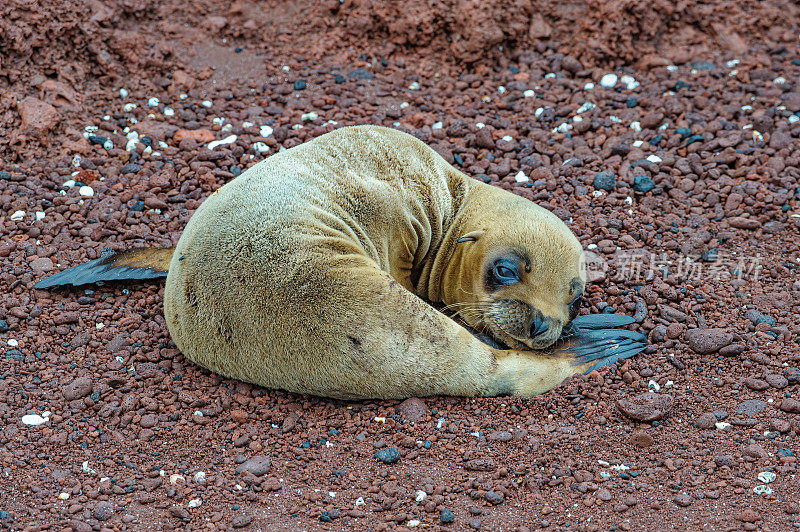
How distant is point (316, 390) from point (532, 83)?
175 inches

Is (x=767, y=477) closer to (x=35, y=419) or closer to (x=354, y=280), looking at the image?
(x=354, y=280)

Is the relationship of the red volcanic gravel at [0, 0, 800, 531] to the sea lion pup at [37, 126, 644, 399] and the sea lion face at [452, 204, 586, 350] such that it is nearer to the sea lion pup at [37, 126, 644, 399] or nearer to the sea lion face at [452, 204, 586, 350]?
the sea lion pup at [37, 126, 644, 399]

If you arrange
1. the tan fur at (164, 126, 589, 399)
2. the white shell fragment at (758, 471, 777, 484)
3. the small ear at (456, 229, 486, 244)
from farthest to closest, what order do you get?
the small ear at (456, 229, 486, 244)
the tan fur at (164, 126, 589, 399)
the white shell fragment at (758, 471, 777, 484)

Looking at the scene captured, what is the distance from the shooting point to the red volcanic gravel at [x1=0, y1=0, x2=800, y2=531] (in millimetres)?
4297

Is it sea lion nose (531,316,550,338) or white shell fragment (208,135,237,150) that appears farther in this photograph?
white shell fragment (208,135,237,150)

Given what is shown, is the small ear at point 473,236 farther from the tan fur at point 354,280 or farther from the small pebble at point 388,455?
the small pebble at point 388,455

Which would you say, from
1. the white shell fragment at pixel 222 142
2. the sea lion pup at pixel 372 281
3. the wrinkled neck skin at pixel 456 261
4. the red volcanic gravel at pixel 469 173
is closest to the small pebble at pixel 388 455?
the red volcanic gravel at pixel 469 173

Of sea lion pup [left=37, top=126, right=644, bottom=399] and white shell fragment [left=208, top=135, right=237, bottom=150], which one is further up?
sea lion pup [left=37, top=126, right=644, bottom=399]

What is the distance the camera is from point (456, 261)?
568 centimetres

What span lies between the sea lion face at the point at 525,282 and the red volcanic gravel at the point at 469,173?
0.47m

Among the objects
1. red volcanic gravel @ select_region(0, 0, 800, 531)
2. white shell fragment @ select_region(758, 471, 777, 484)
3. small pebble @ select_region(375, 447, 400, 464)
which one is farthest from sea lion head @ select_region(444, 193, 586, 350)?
white shell fragment @ select_region(758, 471, 777, 484)

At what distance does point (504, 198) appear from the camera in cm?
581

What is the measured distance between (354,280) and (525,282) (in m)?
1.16

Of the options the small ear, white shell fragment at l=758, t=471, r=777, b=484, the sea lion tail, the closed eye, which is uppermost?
the small ear
